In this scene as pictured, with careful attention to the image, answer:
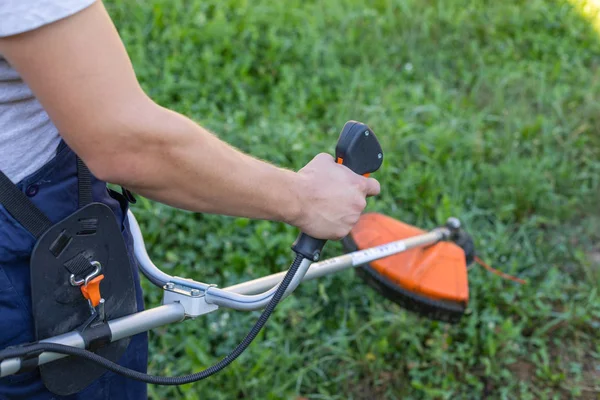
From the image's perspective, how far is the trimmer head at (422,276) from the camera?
8.57 ft

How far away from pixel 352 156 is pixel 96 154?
640mm

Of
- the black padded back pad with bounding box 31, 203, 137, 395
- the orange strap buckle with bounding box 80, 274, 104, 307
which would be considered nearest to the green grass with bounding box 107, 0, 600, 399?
the black padded back pad with bounding box 31, 203, 137, 395

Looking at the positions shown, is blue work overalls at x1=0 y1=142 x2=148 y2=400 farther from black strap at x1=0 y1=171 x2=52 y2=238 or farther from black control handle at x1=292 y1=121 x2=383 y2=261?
black control handle at x1=292 y1=121 x2=383 y2=261

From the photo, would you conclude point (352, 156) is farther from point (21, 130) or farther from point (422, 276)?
point (422, 276)

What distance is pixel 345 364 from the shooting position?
287 cm

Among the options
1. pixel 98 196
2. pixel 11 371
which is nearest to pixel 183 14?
pixel 98 196

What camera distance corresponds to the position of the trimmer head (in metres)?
2.61

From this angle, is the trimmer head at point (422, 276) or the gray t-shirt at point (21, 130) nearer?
the gray t-shirt at point (21, 130)

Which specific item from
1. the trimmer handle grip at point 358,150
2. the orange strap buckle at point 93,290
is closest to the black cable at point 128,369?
the orange strap buckle at point 93,290

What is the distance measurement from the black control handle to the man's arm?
90 mm

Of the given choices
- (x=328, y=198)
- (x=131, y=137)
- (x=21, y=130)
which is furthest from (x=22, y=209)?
(x=328, y=198)

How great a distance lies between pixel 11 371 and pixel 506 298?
7.28 feet

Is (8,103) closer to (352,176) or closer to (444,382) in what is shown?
(352,176)

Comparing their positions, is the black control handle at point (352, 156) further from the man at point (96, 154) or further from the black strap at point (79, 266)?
the black strap at point (79, 266)
